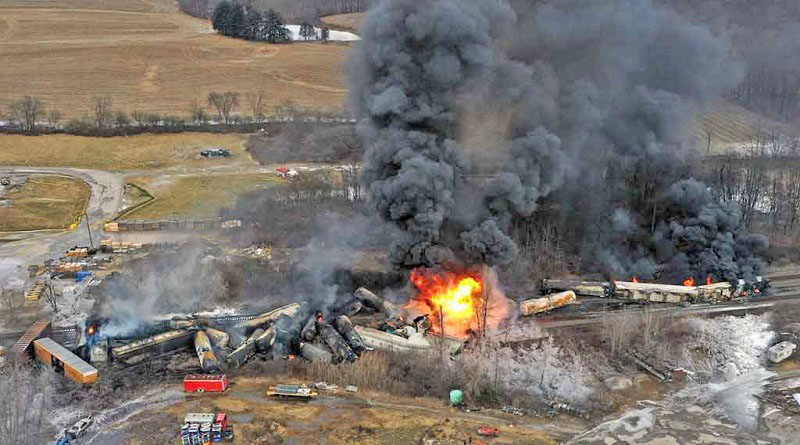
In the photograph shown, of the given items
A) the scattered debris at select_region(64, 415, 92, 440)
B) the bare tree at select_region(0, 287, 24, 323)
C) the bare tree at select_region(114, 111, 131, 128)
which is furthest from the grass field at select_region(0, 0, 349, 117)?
the scattered debris at select_region(64, 415, 92, 440)

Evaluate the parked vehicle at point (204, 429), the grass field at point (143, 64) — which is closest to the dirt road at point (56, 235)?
the grass field at point (143, 64)

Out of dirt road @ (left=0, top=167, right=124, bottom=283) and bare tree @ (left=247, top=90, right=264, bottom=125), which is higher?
bare tree @ (left=247, top=90, right=264, bottom=125)

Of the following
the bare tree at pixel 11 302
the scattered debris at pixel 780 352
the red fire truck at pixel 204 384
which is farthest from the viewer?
the bare tree at pixel 11 302

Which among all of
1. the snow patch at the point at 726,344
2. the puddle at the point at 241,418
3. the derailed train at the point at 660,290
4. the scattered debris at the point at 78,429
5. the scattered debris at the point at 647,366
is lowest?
the scattered debris at the point at 78,429

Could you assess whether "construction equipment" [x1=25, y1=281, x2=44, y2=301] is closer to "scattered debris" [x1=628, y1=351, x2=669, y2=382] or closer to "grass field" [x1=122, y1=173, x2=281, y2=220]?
"grass field" [x1=122, y1=173, x2=281, y2=220]

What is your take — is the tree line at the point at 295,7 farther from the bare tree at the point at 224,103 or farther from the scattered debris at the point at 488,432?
the scattered debris at the point at 488,432

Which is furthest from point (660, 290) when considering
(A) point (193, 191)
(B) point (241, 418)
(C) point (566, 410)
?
(A) point (193, 191)

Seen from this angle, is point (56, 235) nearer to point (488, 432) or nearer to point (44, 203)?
point (44, 203)

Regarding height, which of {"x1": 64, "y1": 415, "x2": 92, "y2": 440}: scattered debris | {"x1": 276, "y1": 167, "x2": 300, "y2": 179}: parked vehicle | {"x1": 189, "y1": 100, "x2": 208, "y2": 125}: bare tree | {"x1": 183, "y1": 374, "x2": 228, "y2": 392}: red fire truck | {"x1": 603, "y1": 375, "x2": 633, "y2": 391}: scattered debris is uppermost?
{"x1": 189, "y1": 100, "x2": 208, "y2": 125}: bare tree
